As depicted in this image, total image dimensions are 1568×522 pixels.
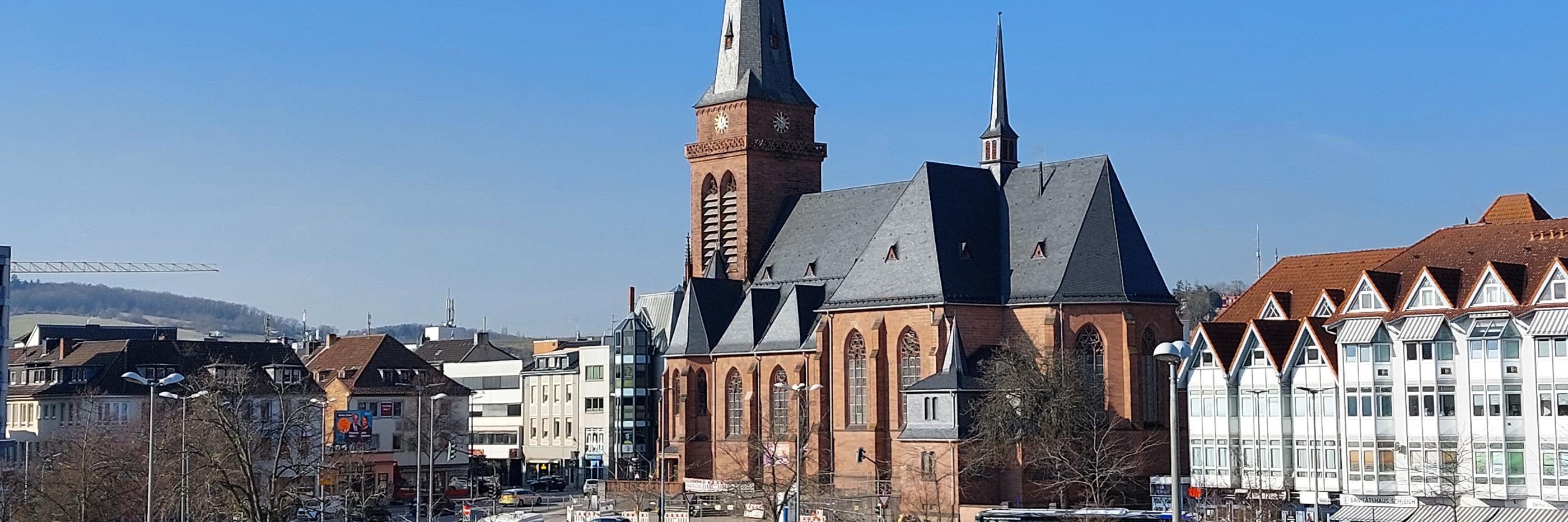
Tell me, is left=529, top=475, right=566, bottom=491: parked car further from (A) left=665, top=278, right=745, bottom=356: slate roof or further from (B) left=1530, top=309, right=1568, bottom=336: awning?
(B) left=1530, top=309, right=1568, bottom=336: awning

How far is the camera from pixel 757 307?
94.2 meters

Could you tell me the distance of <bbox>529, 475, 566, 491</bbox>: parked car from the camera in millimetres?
111062

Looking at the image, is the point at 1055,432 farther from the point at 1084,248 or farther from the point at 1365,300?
the point at 1365,300

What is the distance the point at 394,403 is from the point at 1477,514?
57.7 m

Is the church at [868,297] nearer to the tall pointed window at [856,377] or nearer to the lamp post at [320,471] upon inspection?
the tall pointed window at [856,377]

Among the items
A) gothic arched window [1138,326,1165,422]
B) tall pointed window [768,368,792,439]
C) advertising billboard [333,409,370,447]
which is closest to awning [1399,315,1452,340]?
gothic arched window [1138,326,1165,422]

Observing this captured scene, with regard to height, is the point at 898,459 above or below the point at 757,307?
below

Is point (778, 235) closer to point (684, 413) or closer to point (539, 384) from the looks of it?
point (684, 413)

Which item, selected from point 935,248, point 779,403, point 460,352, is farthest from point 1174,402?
point 460,352

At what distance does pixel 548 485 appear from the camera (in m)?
112

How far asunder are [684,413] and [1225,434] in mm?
31791

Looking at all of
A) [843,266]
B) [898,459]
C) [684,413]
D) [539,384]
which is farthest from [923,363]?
[539,384]

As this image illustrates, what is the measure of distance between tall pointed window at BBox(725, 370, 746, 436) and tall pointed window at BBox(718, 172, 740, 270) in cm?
809

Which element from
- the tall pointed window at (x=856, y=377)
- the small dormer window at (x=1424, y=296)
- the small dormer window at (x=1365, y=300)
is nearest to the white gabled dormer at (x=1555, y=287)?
the small dormer window at (x=1424, y=296)
